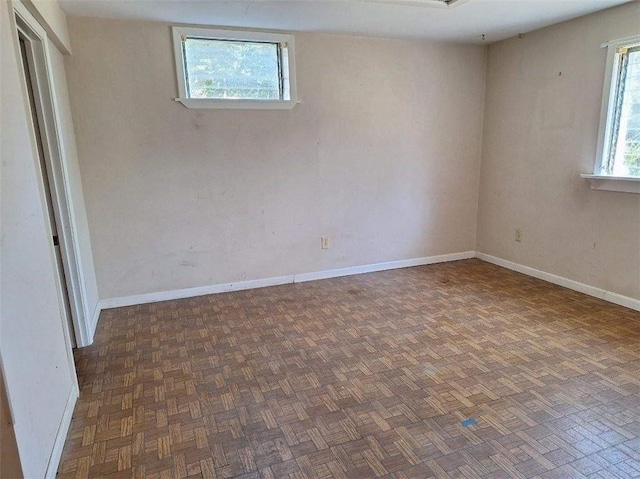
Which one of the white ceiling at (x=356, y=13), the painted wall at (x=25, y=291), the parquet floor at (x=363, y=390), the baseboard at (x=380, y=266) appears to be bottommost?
the parquet floor at (x=363, y=390)

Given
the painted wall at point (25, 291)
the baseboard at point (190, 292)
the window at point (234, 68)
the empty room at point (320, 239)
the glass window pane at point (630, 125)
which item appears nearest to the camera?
the painted wall at point (25, 291)

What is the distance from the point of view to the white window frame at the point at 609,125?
9.71 ft

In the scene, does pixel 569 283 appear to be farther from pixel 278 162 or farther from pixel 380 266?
pixel 278 162

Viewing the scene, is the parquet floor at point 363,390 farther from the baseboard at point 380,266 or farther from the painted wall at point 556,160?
the baseboard at point 380,266

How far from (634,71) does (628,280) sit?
157 centimetres

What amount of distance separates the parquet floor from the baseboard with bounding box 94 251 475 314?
138 mm

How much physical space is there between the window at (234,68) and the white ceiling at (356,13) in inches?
4.7

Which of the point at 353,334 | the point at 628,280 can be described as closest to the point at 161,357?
the point at 353,334

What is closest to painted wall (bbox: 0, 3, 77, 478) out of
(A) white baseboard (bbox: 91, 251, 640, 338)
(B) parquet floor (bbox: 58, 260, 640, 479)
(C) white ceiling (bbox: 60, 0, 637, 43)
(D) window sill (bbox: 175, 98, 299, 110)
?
(B) parquet floor (bbox: 58, 260, 640, 479)

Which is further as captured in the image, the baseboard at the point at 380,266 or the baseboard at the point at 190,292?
the baseboard at the point at 380,266

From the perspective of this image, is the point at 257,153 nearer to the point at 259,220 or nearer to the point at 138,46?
the point at 259,220

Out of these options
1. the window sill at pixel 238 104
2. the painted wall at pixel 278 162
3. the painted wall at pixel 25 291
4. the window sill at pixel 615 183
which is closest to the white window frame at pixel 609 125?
the window sill at pixel 615 183

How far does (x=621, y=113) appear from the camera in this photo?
10.0 ft

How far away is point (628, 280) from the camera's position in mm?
3105
